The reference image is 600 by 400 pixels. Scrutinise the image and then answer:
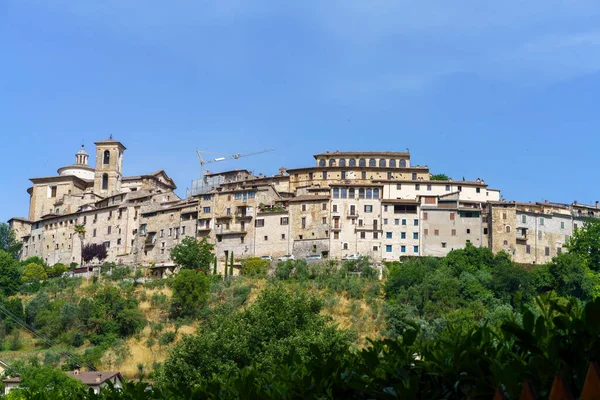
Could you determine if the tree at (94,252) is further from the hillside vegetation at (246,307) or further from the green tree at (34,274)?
the green tree at (34,274)

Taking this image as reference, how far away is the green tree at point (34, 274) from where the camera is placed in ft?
282

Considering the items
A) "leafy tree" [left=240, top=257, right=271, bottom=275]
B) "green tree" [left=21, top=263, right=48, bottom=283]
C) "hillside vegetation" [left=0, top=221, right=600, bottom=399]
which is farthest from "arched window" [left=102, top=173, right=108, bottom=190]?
"leafy tree" [left=240, top=257, right=271, bottom=275]

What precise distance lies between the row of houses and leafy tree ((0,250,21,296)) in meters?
6.79

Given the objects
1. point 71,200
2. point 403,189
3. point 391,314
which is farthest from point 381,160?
point 71,200

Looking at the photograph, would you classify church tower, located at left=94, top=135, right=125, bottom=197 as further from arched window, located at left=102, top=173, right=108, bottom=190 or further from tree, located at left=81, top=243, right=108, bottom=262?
tree, located at left=81, top=243, right=108, bottom=262

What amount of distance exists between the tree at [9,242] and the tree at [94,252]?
1188 cm

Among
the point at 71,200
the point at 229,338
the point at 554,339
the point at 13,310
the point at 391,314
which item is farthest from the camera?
the point at 71,200

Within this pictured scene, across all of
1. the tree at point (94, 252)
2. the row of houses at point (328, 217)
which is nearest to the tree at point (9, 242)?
the row of houses at point (328, 217)

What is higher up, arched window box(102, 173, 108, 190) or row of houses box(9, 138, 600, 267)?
arched window box(102, 173, 108, 190)

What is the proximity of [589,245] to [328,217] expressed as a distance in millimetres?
23757

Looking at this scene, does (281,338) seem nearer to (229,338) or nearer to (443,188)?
(229,338)

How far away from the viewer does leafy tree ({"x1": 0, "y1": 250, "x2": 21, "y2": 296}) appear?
8394 centimetres

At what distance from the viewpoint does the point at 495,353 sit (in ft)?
22.6

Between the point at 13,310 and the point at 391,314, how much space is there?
110 feet
